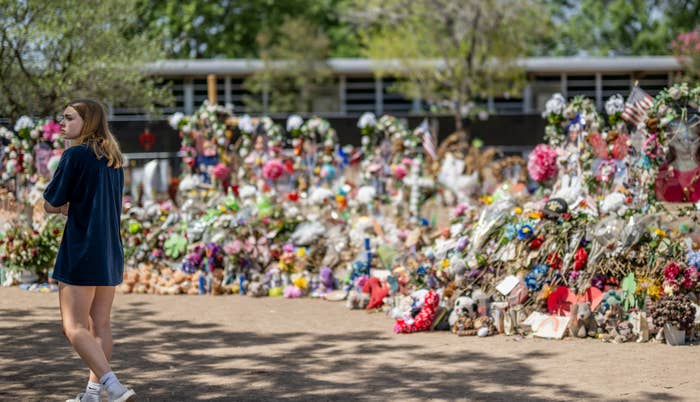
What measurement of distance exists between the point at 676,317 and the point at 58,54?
9518 millimetres

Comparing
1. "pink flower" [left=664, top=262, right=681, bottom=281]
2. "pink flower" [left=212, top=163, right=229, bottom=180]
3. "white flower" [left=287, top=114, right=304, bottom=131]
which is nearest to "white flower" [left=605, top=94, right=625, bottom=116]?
"pink flower" [left=664, top=262, right=681, bottom=281]

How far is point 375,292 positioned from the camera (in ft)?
28.3

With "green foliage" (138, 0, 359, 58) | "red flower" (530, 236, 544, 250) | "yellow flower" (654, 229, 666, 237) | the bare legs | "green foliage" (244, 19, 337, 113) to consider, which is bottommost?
the bare legs

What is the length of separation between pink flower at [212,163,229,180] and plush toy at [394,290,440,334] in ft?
16.4

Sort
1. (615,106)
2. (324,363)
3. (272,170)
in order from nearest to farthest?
(324,363) < (615,106) < (272,170)

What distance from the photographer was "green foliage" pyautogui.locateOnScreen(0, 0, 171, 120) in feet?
41.2

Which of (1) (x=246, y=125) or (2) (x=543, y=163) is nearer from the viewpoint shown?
(2) (x=543, y=163)

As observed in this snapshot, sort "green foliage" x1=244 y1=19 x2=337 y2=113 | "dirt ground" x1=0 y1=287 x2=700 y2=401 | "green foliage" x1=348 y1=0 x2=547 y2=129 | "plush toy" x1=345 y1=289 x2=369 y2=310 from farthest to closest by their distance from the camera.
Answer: "green foliage" x1=244 y1=19 x2=337 y2=113 → "green foliage" x1=348 y1=0 x2=547 y2=129 → "plush toy" x1=345 y1=289 x2=369 y2=310 → "dirt ground" x1=0 y1=287 x2=700 y2=401

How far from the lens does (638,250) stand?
7648mm

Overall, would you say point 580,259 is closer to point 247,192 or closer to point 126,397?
point 126,397

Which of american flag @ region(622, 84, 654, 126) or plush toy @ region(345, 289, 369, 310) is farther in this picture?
american flag @ region(622, 84, 654, 126)

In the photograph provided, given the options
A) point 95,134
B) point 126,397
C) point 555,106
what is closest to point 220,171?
point 555,106

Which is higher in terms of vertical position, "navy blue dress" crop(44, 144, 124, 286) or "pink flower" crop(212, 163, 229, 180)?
"pink flower" crop(212, 163, 229, 180)

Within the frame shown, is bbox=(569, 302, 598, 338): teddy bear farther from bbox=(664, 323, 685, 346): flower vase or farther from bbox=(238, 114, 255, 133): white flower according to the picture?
bbox=(238, 114, 255, 133): white flower
